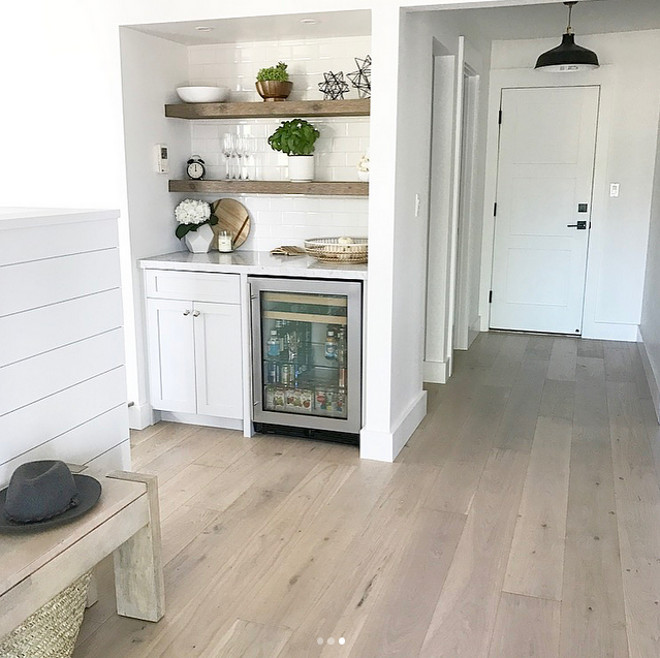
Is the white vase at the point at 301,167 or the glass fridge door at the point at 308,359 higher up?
the white vase at the point at 301,167

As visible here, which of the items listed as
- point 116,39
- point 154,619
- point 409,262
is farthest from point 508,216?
point 154,619

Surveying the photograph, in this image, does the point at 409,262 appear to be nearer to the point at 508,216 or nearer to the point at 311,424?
the point at 311,424

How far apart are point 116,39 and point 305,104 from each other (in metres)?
0.97

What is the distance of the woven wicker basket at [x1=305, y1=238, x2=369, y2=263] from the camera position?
369cm

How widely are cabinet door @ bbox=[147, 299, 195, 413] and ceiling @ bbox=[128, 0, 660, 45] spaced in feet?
4.59

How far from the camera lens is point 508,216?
6246 mm

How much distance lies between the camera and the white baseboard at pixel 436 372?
4.93 meters

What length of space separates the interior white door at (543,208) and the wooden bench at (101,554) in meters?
4.68

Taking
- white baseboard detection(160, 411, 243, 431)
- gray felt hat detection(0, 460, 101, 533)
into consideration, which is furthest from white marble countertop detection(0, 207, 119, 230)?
white baseboard detection(160, 411, 243, 431)

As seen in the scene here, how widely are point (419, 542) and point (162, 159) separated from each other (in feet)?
8.00

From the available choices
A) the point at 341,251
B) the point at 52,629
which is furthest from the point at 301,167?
the point at 52,629

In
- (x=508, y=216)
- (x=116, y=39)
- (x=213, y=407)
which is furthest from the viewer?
(x=508, y=216)

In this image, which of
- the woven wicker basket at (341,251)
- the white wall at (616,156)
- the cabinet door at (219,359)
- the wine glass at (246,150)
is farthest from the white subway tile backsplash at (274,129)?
the white wall at (616,156)

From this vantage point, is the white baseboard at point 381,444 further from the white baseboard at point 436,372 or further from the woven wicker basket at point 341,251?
the white baseboard at point 436,372
